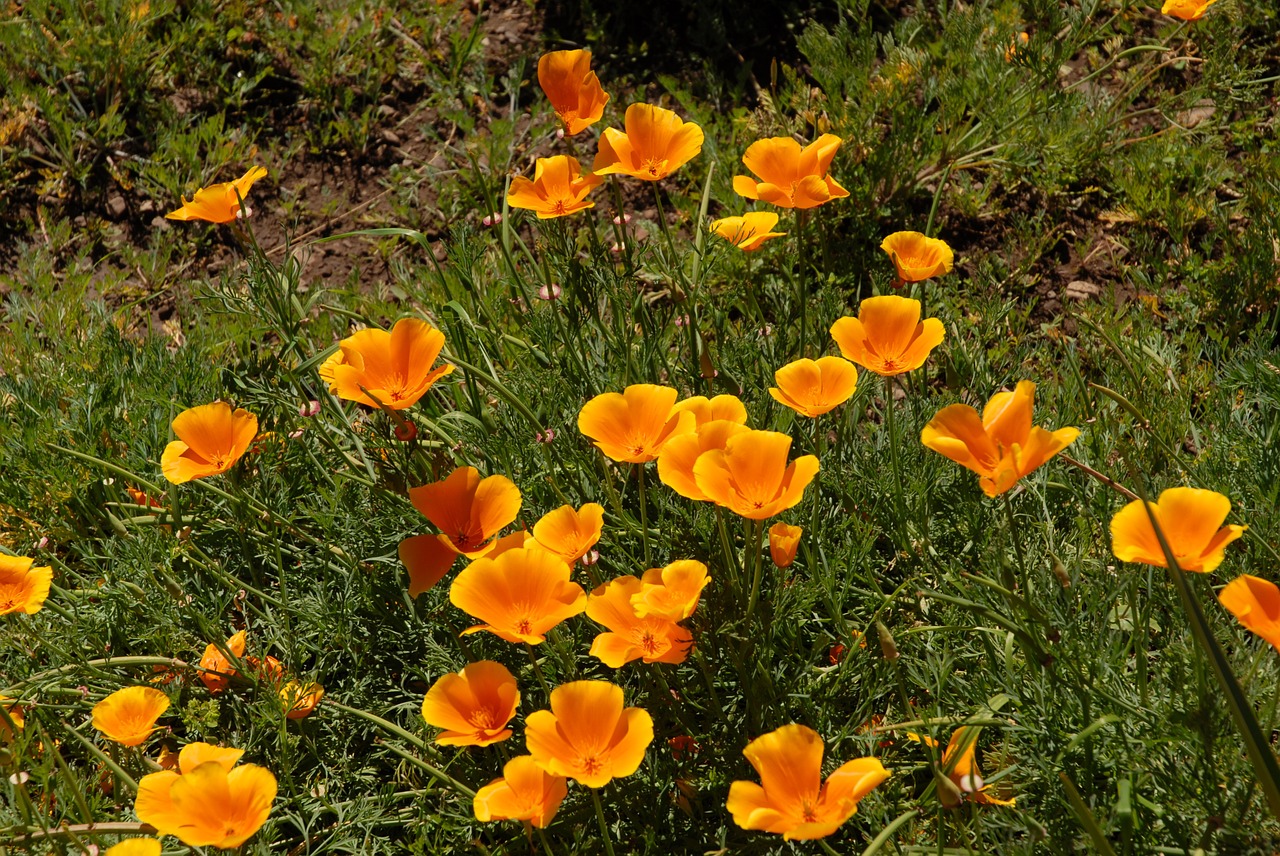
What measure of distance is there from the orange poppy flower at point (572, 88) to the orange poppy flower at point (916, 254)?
60 centimetres

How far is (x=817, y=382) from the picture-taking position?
62.3 inches

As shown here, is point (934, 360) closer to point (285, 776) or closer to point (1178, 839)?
point (1178, 839)

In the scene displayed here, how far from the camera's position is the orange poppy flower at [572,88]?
1.89 metres

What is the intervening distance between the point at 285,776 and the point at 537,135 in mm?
2161

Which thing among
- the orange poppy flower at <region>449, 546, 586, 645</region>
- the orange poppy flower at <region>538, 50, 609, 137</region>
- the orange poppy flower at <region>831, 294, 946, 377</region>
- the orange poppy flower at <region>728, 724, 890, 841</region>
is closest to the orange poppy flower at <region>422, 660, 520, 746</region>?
the orange poppy flower at <region>449, 546, 586, 645</region>

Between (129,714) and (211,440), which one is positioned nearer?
(129,714)

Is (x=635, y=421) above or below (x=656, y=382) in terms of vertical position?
above

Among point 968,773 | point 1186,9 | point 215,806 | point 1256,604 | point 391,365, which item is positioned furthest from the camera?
point 1186,9

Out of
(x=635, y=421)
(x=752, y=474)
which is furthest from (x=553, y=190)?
(x=752, y=474)

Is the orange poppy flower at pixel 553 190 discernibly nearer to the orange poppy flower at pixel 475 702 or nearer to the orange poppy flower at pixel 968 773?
the orange poppy flower at pixel 475 702

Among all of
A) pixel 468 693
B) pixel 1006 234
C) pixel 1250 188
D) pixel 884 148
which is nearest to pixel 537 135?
pixel 884 148

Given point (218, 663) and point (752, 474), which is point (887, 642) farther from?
point (218, 663)

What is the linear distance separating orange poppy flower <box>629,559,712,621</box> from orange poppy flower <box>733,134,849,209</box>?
2.41ft

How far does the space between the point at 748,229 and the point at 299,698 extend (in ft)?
3.84
